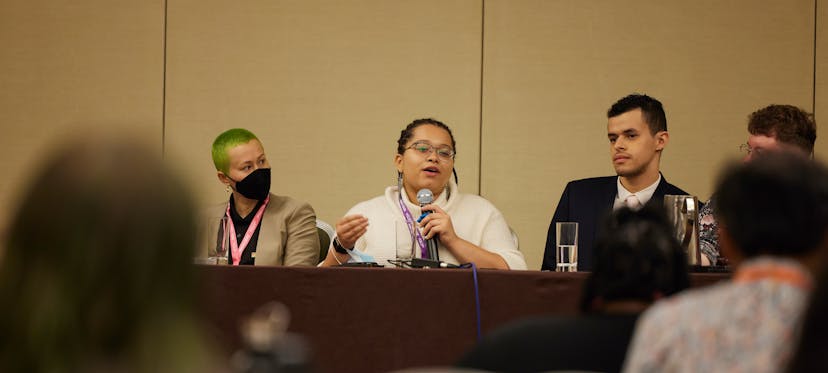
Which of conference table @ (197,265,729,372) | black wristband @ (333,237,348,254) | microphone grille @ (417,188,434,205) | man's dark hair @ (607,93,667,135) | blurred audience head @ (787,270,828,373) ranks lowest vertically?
conference table @ (197,265,729,372)

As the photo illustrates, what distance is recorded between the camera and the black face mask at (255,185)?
378 centimetres

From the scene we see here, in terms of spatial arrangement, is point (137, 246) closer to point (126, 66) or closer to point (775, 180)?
point (775, 180)

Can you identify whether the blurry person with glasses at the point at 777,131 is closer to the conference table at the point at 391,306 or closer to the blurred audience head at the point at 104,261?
the conference table at the point at 391,306

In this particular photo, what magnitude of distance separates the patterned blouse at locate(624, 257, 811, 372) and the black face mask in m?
2.54

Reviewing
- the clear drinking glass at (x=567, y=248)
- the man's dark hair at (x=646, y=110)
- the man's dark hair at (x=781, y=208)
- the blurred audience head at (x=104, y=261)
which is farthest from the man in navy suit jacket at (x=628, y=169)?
the blurred audience head at (x=104, y=261)

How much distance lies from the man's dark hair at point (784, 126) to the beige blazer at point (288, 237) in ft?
5.43

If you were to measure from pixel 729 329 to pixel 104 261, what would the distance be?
84 centimetres

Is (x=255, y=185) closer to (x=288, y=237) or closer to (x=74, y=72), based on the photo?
(x=288, y=237)

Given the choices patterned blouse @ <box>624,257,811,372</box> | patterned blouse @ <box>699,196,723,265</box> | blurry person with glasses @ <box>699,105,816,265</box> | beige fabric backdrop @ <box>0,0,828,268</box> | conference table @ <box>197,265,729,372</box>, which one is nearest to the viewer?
patterned blouse @ <box>624,257,811,372</box>

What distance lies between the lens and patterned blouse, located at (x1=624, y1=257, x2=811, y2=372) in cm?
138

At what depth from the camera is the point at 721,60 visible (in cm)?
545

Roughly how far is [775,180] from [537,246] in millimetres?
3984

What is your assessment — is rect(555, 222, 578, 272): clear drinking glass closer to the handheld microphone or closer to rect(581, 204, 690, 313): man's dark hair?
the handheld microphone

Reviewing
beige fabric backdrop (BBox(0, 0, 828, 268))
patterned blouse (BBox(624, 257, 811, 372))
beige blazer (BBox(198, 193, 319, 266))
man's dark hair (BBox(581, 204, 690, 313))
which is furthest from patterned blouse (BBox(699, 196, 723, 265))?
patterned blouse (BBox(624, 257, 811, 372))
